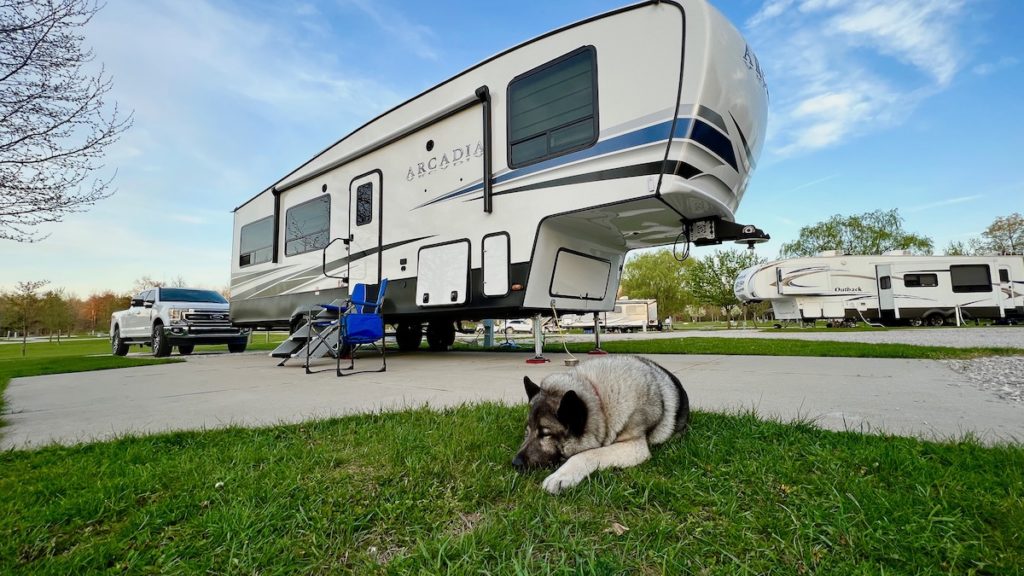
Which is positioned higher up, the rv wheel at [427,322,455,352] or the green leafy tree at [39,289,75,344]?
the green leafy tree at [39,289,75,344]

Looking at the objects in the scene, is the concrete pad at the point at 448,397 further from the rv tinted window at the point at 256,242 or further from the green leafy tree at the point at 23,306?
the green leafy tree at the point at 23,306

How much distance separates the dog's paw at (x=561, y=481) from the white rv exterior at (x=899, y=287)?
25.5 meters

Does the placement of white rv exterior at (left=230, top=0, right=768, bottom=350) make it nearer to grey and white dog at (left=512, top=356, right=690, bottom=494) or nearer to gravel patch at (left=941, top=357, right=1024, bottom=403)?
gravel patch at (left=941, top=357, right=1024, bottom=403)

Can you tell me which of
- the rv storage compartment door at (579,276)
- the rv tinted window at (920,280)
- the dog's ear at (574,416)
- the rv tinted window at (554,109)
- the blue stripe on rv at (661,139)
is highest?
the rv tinted window at (554,109)

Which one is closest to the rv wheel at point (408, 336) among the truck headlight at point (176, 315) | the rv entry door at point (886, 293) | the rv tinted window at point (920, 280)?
the truck headlight at point (176, 315)

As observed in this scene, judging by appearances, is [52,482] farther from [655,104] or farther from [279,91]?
[279,91]

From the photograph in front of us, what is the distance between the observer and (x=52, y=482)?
184 cm

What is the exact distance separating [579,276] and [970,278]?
2466cm

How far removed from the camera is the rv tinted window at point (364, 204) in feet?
26.9

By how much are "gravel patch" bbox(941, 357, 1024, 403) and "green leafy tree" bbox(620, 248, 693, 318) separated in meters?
41.0

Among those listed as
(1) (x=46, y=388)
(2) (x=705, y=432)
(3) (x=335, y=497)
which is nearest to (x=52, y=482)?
(3) (x=335, y=497)

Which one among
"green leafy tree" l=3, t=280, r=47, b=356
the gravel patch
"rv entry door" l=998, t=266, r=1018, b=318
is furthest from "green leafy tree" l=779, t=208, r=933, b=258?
"green leafy tree" l=3, t=280, r=47, b=356

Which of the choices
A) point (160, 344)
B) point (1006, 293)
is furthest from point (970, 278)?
point (160, 344)

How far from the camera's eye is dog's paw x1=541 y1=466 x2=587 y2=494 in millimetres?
1780
